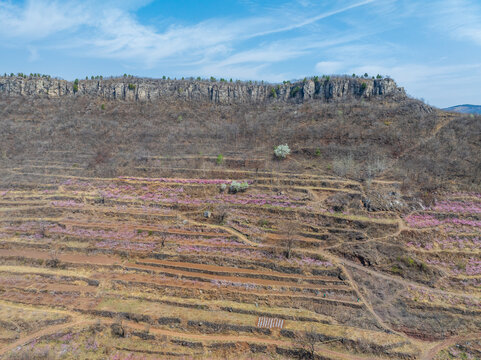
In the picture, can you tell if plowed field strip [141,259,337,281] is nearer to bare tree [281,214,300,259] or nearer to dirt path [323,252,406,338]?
dirt path [323,252,406,338]

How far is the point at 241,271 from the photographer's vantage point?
26.9 m

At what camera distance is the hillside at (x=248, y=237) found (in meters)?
21.2

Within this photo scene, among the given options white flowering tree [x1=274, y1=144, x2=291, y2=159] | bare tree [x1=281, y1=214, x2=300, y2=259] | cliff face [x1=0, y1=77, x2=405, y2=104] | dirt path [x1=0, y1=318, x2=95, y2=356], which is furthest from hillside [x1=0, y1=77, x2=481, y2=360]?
cliff face [x1=0, y1=77, x2=405, y2=104]

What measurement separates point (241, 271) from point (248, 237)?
5.00 meters

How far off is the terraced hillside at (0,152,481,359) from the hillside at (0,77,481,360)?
15 cm

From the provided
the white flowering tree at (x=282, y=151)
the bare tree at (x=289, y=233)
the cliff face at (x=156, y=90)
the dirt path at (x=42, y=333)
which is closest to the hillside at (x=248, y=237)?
the dirt path at (x=42, y=333)

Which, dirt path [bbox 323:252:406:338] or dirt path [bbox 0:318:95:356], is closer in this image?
dirt path [bbox 0:318:95:356]

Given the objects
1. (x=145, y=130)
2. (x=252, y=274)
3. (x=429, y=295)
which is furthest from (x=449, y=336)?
(x=145, y=130)

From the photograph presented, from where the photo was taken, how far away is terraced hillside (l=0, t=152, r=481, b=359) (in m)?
20.8

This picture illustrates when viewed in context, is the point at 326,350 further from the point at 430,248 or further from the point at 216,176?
the point at 216,176

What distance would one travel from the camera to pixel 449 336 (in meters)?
21.2

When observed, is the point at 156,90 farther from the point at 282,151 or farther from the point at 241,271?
the point at 241,271

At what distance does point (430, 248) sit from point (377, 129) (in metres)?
27.0

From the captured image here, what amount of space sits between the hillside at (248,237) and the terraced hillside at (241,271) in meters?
0.15
